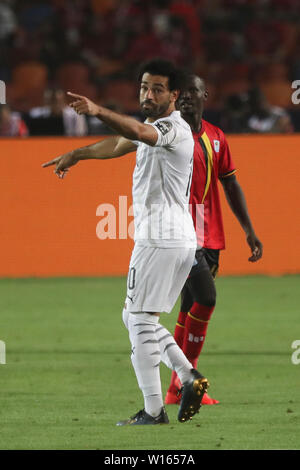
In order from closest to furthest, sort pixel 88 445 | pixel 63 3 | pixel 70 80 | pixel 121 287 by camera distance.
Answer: pixel 88 445, pixel 121 287, pixel 70 80, pixel 63 3

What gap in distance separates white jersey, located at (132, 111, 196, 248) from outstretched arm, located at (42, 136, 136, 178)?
16 centimetres

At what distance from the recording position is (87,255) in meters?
13.9

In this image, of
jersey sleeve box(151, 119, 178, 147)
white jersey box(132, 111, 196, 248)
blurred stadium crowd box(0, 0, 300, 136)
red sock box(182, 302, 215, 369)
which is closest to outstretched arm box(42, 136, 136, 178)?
white jersey box(132, 111, 196, 248)

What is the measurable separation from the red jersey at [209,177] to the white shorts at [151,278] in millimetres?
1088

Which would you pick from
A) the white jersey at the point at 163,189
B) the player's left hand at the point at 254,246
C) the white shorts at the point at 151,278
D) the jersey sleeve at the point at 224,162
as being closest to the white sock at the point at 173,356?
the white shorts at the point at 151,278

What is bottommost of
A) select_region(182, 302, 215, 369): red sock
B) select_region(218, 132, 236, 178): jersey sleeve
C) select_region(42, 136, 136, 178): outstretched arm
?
select_region(182, 302, 215, 369): red sock

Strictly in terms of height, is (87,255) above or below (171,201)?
below

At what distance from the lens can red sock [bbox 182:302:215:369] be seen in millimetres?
6918

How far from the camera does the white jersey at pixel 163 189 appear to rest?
582 cm

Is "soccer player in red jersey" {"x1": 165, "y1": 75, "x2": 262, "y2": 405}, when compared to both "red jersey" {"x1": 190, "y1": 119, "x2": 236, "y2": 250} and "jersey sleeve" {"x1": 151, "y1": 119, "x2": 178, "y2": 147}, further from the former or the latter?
"jersey sleeve" {"x1": 151, "y1": 119, "x2": 178, "y2": 147}
